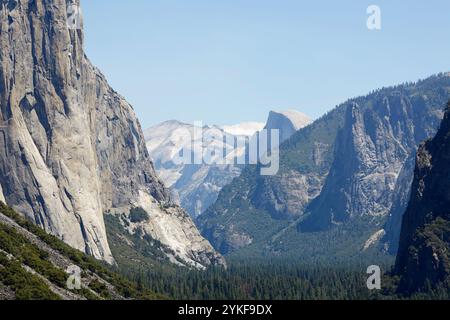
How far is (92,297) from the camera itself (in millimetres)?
139750

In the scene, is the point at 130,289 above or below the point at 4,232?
below
